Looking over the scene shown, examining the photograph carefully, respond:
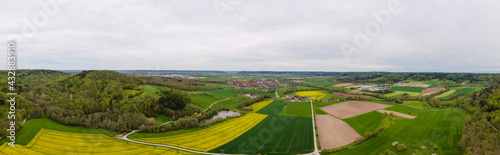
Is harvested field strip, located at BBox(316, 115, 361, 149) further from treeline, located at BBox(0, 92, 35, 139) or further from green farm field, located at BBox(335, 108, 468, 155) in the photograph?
treeline, located at BBox(0, 92, 35, 139)

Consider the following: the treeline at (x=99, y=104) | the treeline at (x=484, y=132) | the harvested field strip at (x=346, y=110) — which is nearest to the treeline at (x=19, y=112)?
the treeline at (x=99, y=104)

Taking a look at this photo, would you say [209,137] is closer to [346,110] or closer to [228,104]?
[228,104]

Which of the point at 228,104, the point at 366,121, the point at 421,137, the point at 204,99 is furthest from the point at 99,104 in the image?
the point at 421,137

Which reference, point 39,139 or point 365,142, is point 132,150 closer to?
point 39,139

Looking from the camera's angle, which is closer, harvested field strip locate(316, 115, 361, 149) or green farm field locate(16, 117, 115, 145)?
harvested field strip locate(316, 115, 361, 149)

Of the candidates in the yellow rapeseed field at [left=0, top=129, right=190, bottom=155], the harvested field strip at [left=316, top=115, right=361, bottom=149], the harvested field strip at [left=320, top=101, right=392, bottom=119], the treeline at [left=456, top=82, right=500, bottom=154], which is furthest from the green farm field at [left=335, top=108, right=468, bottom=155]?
the yellow rapeseed field at [left=0, top=129, right=190, bottom=155]

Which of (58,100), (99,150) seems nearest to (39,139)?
(99,150)
